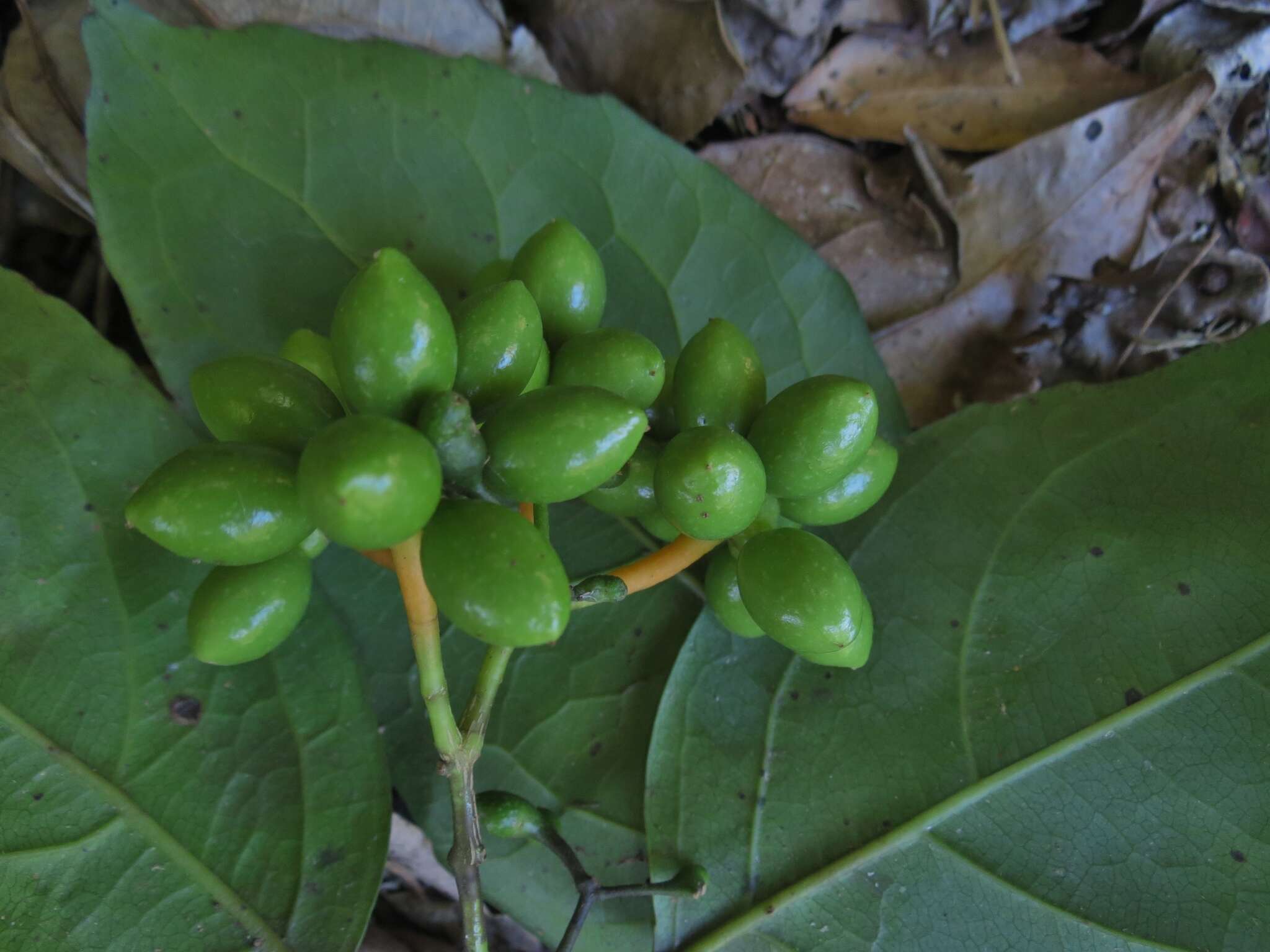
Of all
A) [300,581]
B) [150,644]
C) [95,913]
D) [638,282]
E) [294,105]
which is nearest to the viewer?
[300,581]

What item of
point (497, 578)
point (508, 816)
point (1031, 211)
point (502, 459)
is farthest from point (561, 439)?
point (1031, 211)

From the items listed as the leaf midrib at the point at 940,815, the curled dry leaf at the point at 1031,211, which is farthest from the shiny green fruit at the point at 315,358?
the curled dry leaf at the point at 1031,211

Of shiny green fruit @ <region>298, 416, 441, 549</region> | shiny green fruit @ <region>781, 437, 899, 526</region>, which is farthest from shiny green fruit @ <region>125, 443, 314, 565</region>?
shiny green fruit @ <region>781, 437, 899, 526</region>

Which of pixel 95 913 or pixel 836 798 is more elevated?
pixel 95 913

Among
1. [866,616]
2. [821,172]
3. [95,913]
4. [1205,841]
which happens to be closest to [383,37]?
[821,172]

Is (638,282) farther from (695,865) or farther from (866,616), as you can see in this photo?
(695,865)

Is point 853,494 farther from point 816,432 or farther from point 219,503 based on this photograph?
point 219,503
